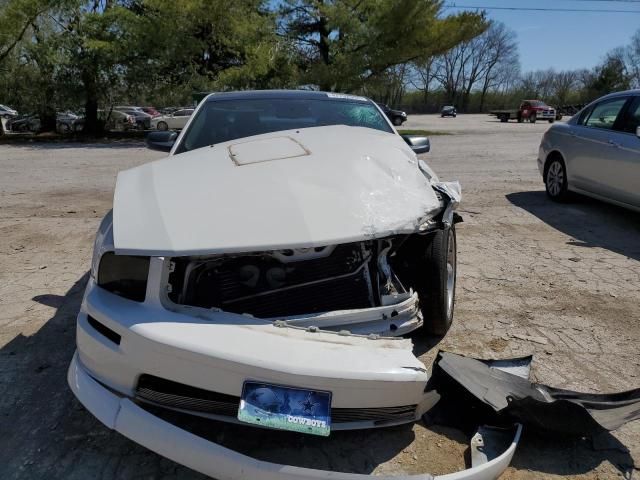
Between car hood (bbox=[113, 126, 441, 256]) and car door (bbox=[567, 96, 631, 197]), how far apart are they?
3904mm

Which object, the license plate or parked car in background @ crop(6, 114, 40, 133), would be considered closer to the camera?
the license plate

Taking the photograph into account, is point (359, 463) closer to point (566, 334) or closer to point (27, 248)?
point (566, 334)

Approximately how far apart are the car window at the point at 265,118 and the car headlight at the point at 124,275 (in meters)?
1.64

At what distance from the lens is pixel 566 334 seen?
3311mm

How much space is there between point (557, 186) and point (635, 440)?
18.0 ft

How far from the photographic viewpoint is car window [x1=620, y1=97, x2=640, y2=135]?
5.76m

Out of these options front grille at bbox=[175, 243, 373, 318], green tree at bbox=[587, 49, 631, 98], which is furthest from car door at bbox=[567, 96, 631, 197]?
green tree at bbox=[587, 49, 631, 98]

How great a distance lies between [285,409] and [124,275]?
940 millimetres

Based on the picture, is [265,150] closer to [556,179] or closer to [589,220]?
[589,220]

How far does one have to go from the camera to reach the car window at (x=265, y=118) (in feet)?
12.7

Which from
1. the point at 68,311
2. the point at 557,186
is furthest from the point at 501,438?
the point at 557,186

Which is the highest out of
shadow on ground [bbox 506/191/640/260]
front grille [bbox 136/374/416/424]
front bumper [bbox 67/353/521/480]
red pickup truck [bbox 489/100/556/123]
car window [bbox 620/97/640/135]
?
red pickup truck [bbox 489/100/556/123]

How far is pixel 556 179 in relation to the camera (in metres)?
7.18

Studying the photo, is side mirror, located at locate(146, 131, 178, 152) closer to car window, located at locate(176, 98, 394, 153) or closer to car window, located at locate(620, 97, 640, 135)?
car window, located at locate(176, 98, 394, 153)
